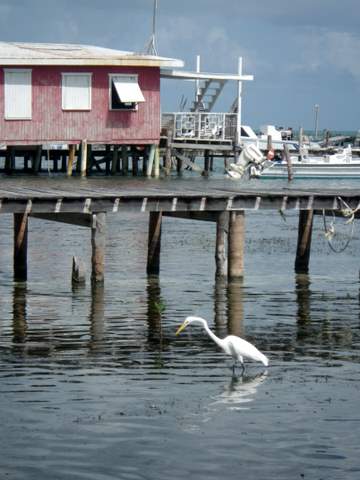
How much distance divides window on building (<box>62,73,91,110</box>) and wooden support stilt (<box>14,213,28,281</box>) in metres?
25.4

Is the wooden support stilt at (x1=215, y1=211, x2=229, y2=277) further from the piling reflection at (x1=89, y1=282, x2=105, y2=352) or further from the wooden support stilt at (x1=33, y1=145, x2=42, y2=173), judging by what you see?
the wooden support stilt at (x1=33, y1=145, x2=42, y2=173)

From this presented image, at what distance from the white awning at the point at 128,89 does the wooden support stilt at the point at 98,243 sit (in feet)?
89.1

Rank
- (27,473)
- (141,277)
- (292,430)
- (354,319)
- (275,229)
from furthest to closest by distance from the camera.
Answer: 1. (275,229)
2. (141,277)
3. (354,319)
4. (292,430)
5. (27,473)

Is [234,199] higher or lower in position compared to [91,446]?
higher

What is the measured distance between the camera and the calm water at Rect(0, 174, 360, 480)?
13781mm

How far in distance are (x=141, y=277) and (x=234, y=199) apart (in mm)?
3059

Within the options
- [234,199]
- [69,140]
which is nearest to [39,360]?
[234,199]

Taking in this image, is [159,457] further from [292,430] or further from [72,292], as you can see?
[72,292]

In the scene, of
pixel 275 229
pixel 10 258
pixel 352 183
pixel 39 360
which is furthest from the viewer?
pixel 352 183

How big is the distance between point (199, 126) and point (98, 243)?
34808mm

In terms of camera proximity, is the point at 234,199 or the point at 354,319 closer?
the point at 354,319

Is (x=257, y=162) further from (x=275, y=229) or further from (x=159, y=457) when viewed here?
(x=159, y=457)

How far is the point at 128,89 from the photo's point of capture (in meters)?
52.6

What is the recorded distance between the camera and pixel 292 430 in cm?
1480
